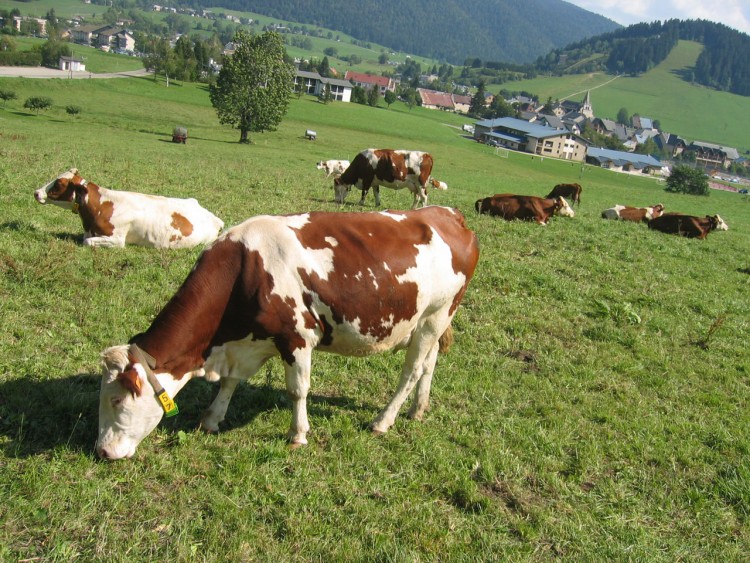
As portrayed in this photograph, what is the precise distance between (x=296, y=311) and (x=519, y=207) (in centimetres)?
1482

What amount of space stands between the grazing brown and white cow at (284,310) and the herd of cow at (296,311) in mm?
11

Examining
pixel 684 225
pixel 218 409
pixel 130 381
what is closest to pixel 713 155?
pixel 684 225

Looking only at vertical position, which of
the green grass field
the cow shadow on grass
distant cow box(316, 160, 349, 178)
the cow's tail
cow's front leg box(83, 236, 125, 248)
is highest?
the cow's tail

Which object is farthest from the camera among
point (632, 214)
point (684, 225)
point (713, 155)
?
point (713, 155)

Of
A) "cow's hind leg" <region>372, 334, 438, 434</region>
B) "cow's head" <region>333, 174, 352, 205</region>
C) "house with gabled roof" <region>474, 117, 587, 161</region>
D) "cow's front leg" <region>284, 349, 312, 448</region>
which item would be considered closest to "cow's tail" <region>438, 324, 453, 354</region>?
"cow's hind leg" <region>372, 334, 438, 434</region>

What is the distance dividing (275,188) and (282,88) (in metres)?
40.0

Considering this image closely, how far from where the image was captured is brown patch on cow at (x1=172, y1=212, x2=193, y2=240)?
38.1 ft

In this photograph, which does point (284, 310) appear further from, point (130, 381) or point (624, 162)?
point (624, 162)

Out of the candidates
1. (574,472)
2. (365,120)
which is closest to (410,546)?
(574,472)

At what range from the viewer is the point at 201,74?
374ft

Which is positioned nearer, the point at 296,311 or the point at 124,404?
the point at 124,404

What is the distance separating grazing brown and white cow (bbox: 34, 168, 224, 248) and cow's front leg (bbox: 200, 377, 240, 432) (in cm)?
629

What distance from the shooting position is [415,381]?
21.8 ft

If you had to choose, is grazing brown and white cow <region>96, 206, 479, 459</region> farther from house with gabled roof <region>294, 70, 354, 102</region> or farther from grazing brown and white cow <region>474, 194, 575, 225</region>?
house with gabled roof <region>294, 70, 354, 102</region>
